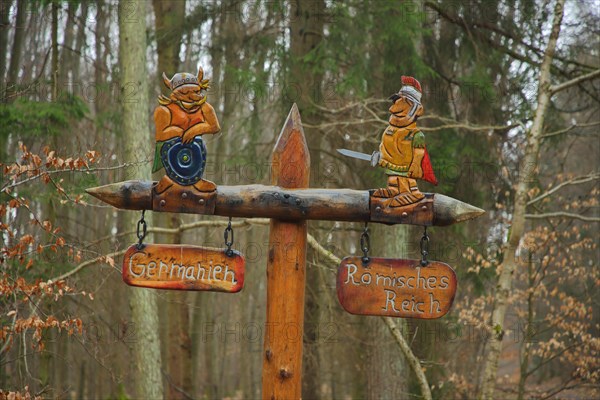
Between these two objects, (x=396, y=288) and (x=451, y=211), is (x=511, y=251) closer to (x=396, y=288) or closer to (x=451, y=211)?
(x=451, y=211)


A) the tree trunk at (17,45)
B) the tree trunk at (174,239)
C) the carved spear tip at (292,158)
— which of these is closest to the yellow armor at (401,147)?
the carved spear tip at (292,158)

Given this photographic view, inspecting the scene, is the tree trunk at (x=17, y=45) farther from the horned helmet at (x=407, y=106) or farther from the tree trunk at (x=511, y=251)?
the horned helmet at (x=407, y=106)

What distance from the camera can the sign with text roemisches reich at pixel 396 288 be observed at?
13.3ft

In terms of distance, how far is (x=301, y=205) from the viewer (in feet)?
13.6

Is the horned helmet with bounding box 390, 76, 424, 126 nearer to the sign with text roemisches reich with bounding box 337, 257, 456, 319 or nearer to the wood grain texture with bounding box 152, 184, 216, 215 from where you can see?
the sign with text roemisches reich with bounding box 337, 257, 456, 319

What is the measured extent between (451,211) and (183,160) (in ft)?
5.41

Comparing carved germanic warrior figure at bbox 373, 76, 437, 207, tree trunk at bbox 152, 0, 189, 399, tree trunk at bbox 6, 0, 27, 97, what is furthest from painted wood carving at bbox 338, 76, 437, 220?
tree trunk at bbox 6, 0, 27, 97

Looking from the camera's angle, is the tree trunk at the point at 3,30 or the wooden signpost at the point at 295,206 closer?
the wooden signpost at the point at 295,206

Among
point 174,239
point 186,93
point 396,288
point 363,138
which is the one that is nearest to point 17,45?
point 174,239

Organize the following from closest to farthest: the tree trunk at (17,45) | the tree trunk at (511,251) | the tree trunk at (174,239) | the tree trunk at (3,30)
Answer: the tree trunk at (511,251) < the tree trunk at (3,30) < the tree trunk at (17,45) < the tree trunk at (174,239)

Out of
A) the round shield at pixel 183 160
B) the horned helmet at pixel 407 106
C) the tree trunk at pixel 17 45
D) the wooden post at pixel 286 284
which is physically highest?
the tree trunk at pixel 17 45

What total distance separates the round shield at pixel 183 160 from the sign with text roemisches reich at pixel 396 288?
1067 millimetres

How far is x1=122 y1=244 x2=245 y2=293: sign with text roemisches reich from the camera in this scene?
13.1ft

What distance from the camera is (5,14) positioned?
9883 millimetres
